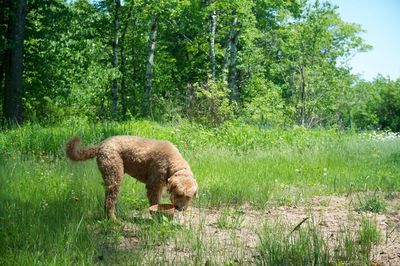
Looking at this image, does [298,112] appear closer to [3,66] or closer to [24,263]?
[3,66]

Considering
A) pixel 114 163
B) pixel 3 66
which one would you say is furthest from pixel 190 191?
pixel 3 66

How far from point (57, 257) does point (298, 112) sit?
2620 centimetres

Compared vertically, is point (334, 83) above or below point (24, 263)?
above

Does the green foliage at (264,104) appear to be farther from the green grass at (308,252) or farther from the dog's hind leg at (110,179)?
the green grass at (308,252)

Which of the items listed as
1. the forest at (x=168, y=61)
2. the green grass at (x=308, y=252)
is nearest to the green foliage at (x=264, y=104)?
the forest at (x=168, y=61)

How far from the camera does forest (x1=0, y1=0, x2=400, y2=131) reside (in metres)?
16.3

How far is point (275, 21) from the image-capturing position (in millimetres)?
30922

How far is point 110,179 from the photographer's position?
5.15 metres

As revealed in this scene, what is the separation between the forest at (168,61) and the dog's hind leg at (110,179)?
9317mm

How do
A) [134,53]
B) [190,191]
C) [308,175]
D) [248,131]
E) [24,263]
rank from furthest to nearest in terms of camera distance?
[134,53]
[248,131]
[308,175]
[190,191]
[24,263]

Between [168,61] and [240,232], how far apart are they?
977 inches

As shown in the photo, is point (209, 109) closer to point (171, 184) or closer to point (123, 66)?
point (171, 184)

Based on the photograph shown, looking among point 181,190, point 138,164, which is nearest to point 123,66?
point 138,164

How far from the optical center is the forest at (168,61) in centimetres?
1633
